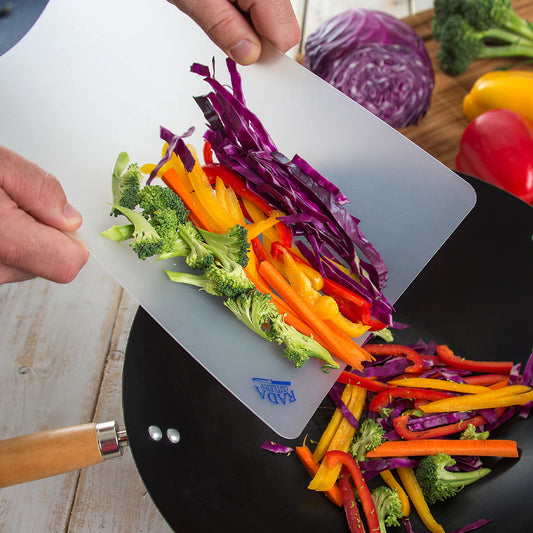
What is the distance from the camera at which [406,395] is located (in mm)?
1872

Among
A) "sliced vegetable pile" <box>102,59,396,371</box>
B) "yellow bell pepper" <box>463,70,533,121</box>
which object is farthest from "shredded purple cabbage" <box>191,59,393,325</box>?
"yellow bell pepper" <box>463,70,533,121</box>

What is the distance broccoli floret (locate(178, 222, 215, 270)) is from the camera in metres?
1.55

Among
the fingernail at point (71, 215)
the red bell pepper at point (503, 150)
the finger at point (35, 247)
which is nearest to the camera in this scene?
the finger at point (35, 247)

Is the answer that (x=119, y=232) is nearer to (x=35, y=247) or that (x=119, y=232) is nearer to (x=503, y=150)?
(x=35, y=247)

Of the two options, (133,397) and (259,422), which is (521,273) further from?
(133,397)

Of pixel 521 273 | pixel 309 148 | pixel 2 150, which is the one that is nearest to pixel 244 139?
pixel 309 148

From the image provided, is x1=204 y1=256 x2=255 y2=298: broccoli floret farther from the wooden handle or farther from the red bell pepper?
the red bell pepper

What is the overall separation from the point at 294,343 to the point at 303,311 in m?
0.11

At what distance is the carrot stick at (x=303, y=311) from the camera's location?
5.36ft

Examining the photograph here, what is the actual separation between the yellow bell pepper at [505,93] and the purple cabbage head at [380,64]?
0.22 metres

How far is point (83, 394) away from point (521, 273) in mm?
1686

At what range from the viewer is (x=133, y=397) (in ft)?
5.98

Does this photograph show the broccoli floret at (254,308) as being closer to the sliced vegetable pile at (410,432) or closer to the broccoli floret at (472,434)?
the sliced vegetable pile at (410,432)

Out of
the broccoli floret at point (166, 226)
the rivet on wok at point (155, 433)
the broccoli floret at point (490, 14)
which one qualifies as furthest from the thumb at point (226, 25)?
the broccoli floret at point (490, 14)
